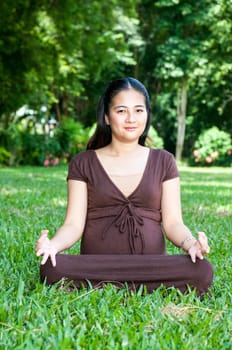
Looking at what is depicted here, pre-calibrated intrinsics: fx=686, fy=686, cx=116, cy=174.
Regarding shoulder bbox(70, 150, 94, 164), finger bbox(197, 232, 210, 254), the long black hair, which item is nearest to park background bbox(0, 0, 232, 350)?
finger bbox(197, 232, 210, 254)

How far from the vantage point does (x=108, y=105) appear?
11.2 ft

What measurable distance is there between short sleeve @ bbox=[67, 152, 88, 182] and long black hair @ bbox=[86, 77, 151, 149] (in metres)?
0.15

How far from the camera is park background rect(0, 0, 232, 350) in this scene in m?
2.47

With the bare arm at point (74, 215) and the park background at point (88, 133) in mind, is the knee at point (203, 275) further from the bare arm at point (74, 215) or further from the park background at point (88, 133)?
the bare arm at point (74, 215)

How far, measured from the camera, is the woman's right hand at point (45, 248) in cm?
298

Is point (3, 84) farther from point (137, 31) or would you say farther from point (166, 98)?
point (166, 98)

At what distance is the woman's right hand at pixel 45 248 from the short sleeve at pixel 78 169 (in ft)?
1.60

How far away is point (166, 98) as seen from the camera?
3095 cm

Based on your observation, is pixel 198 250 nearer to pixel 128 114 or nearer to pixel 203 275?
pixel 203 275

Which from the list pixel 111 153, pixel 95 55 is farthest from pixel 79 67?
pixel 111 153

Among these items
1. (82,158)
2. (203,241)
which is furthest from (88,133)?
(203,241)

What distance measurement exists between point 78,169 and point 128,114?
0.38 metres

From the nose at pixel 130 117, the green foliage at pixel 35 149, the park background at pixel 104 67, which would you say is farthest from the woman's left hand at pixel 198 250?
the green foliage at pixel 35 149

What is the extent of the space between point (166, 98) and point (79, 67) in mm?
12645
